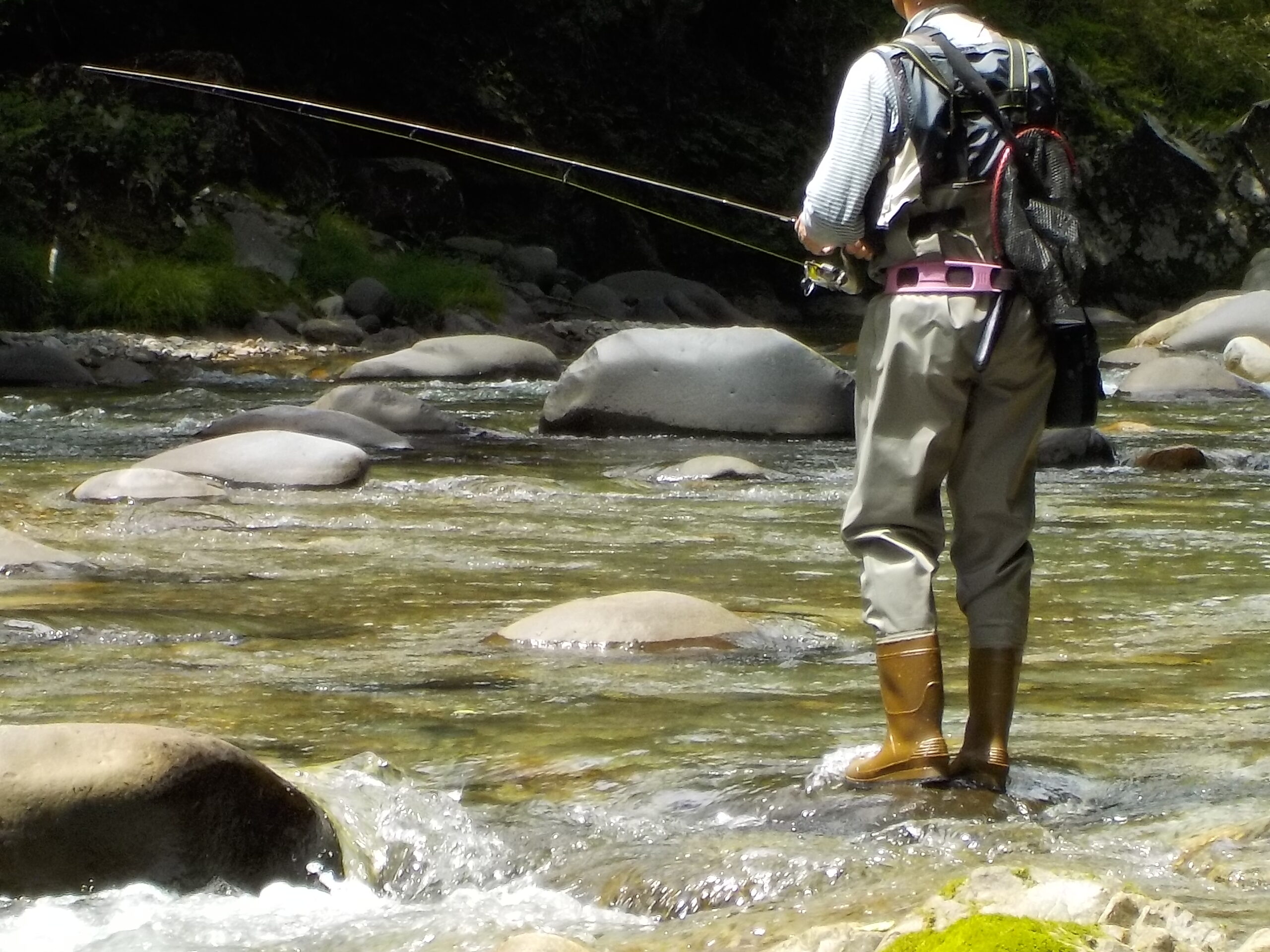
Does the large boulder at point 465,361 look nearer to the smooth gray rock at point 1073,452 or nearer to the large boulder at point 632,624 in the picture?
the smooth gray rock at point 1073,452

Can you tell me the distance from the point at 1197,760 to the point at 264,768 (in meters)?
1.72

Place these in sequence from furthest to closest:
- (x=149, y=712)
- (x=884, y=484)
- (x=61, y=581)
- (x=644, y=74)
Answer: (x=644, y=74)
(x=61, y=581)
(x=149, y=712)
(x=884, y=484)

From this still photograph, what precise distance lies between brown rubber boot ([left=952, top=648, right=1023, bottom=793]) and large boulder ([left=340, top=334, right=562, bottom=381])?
10.9 meters

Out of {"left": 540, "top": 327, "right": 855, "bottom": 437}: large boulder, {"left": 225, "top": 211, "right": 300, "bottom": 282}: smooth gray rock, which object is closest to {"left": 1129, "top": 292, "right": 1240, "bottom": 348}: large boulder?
{"left": 540, "top": 327, "right": 855, "bottom": 437}: large boulder

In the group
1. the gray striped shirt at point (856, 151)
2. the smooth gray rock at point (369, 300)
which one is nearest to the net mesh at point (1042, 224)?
the gray striped shirt at point (856, 151)

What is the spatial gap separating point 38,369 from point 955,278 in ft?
36.2

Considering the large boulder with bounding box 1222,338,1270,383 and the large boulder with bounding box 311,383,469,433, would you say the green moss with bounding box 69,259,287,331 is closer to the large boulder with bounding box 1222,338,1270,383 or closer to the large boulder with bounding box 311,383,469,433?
the large boulder with bounding box 311,383,469,433

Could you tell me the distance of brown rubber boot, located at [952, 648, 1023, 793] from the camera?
3.38 meters

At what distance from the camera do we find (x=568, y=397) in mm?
10812

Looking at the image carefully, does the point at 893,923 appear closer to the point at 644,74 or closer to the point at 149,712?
the point at 149,712

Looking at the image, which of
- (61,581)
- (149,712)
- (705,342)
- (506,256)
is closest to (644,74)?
(506,256)

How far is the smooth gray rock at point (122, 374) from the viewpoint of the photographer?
13477 mm

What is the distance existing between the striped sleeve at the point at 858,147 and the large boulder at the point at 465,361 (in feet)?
35.8

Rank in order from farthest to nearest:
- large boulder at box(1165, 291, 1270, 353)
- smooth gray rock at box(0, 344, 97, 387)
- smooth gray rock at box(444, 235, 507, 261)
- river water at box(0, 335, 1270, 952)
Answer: smooth gray rock at box(444, 235, 507, 261) → large boulder at box(1165, 291, 1270, 353) → smooth gray rock at box(0, 344, 97, 387) → river water at box(0, 335, 1270, 952)
